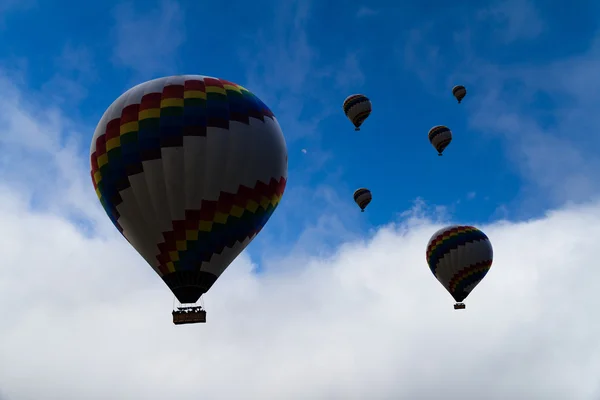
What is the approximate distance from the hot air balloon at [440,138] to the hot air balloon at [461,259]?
24.1 ft

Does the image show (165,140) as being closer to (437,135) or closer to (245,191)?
(245,191)

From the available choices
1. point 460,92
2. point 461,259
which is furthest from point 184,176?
point 460,92

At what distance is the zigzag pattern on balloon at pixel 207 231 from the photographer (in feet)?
82.0

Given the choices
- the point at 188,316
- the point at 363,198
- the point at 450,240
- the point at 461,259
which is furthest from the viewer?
the point at 363,198

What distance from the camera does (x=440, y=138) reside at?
5072 centimetres

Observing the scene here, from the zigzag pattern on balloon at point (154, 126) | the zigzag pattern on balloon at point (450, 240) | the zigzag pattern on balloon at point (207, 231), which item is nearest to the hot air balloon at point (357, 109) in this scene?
the zigzag pattern on balloon at point (450, 240)

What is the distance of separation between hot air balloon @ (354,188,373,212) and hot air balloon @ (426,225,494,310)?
7826mm

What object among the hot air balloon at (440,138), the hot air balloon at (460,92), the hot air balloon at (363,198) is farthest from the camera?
the hot air balloon at (460,92)

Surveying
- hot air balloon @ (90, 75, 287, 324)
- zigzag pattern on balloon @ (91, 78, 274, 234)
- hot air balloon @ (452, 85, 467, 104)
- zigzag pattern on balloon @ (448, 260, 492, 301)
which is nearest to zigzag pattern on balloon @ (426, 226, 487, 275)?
zigzag pattern on balloon @ (448, 260, 492, 301)

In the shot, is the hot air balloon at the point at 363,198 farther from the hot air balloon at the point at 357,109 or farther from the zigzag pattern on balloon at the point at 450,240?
the zigzag pattern on balloon at the point at 450,240

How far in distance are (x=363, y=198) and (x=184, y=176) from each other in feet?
96.9

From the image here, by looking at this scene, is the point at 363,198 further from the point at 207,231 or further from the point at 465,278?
the point at 207,231

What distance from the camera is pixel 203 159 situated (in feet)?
82.0

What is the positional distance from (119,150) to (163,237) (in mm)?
4022
